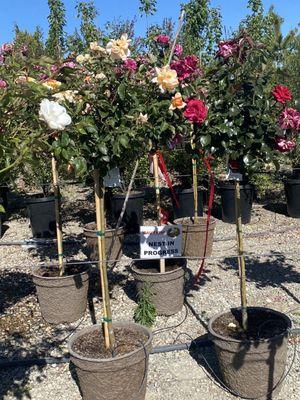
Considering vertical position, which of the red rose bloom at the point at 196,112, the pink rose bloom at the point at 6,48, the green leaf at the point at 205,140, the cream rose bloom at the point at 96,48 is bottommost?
the green leaf at the point at 205,140

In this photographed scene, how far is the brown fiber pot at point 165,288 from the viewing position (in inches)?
146

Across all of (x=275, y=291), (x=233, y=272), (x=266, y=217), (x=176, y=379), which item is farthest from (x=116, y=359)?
(x=266, y=217)

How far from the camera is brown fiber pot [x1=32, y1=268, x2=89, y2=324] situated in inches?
144

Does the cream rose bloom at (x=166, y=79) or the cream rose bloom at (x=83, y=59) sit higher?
the cream rose bloom at (x=83, y=59)

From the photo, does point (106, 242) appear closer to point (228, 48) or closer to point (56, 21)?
point (228, 48)

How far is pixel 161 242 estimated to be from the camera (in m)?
3.62

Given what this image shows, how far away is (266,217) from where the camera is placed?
675cm

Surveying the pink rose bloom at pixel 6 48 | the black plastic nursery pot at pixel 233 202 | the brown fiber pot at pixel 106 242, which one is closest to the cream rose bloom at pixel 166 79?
the pink rose bloom at pixel 6 48

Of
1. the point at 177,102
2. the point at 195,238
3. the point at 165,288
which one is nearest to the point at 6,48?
the point at 177,102

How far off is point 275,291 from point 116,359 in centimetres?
201

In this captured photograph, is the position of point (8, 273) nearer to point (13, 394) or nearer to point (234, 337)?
point (13, 394)

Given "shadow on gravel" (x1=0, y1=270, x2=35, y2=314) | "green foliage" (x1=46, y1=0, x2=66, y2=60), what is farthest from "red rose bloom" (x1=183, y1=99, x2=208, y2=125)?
"green foliage" (x1=46, y1=0, x2=66, y2=60)

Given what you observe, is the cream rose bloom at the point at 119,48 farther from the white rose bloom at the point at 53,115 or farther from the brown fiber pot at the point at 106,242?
the brown fiber pot at the point at 106,242

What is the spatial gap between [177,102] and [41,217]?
13.4ft
